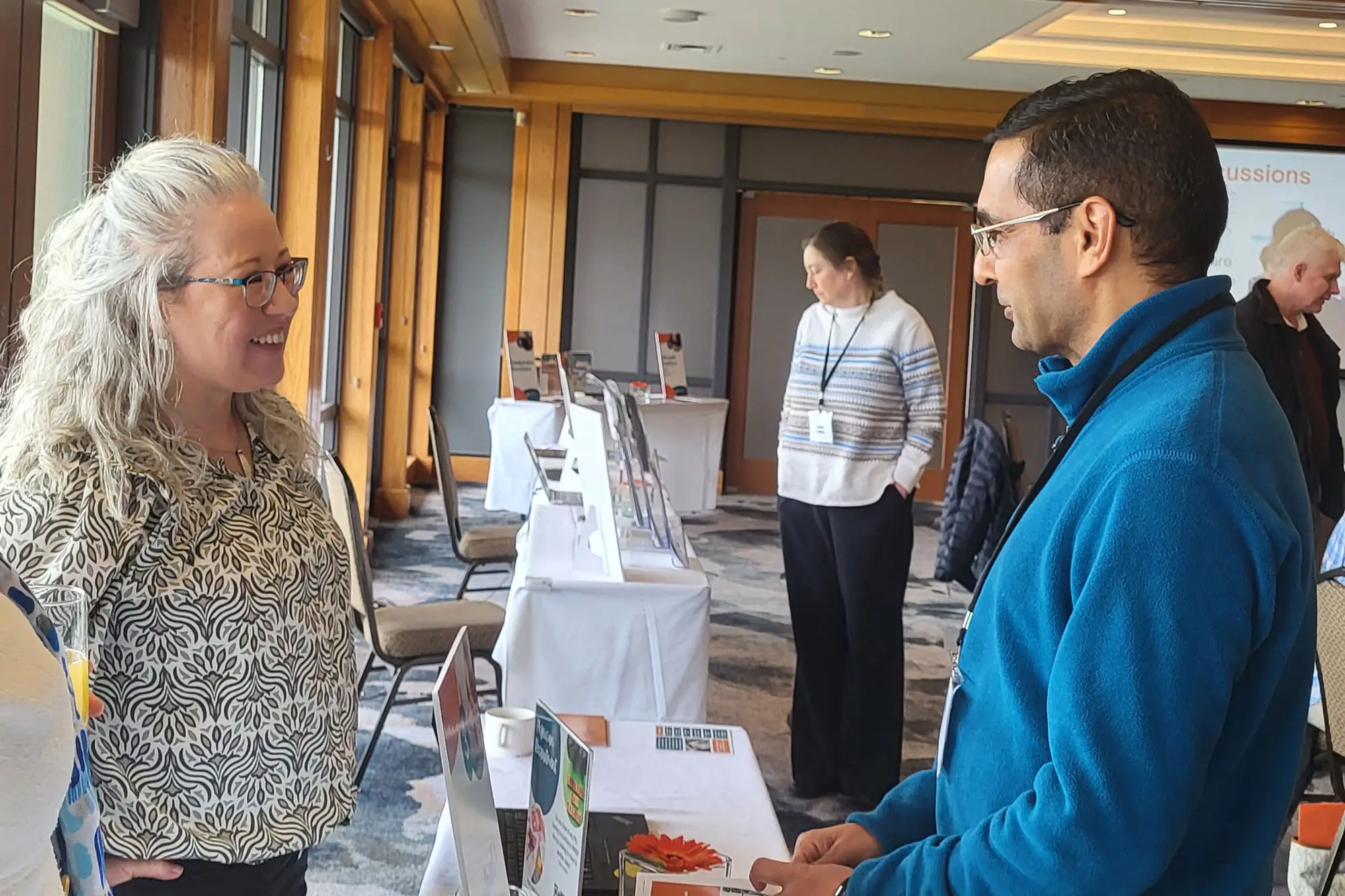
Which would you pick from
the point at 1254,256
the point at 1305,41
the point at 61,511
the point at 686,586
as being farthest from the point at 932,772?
the point at 1305,41

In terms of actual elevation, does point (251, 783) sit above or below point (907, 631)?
above

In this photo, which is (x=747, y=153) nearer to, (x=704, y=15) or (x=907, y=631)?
(x=704, y=15)

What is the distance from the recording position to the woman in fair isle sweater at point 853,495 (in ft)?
12.6

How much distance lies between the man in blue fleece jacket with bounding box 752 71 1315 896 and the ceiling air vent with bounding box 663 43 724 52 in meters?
7.75

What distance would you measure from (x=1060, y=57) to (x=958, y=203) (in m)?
2.08

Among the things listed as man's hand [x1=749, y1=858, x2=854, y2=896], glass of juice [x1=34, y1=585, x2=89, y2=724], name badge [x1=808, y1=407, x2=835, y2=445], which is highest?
name badge [x1=808, y1=407, x2=835, y2=445]

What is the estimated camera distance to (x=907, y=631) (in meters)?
6.34

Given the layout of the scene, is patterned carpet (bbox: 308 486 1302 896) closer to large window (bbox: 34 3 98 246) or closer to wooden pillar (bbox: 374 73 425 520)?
wooden pillar (bbox: 374 73 425 520)

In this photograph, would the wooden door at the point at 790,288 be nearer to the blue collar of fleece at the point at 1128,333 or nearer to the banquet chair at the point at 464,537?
the banquet chair at the point at 464,537

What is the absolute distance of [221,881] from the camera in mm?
1566

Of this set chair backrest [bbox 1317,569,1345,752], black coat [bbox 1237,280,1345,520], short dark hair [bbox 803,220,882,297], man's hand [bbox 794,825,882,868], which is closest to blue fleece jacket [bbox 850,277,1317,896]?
man's hand [bbox 794,825,882,868]

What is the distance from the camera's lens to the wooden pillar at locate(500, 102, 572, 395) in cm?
1036

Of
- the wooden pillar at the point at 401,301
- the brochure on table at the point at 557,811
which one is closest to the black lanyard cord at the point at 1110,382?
the brochure on table at the point at 557,811

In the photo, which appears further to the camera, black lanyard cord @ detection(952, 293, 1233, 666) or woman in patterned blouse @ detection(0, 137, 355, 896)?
woman in patterned blouse @ detection(0, 137, 355, 896)
